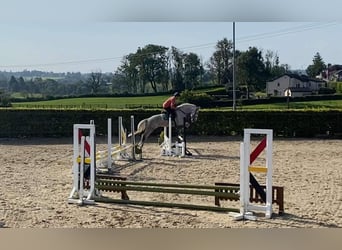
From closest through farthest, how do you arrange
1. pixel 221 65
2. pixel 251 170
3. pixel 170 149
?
pixel 251 170 < pixel 170 149 < pixel 221 65

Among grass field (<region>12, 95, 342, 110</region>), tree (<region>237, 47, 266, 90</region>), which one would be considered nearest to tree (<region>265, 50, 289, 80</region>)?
tree (<region>237, 47, 266, 90</region>)

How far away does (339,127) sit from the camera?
9.88 meters

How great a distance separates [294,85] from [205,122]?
87.1 ft

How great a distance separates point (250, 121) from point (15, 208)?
24.8 feet

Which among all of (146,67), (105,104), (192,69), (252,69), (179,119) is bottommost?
(179,119)

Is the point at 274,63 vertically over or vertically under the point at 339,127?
over

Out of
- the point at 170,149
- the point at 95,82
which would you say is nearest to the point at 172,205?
the point at 170,149

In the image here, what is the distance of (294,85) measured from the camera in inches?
1373

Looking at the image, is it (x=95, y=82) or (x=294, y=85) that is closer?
(x=95, y=82)

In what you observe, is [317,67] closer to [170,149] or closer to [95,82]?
[95,82]

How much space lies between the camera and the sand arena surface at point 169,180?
9.70 ft

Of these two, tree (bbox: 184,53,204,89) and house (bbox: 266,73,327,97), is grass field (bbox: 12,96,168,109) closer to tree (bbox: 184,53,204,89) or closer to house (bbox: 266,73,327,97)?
tree (bbox: 184,53,204,89)

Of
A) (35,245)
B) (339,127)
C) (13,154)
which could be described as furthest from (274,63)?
(35,245)
